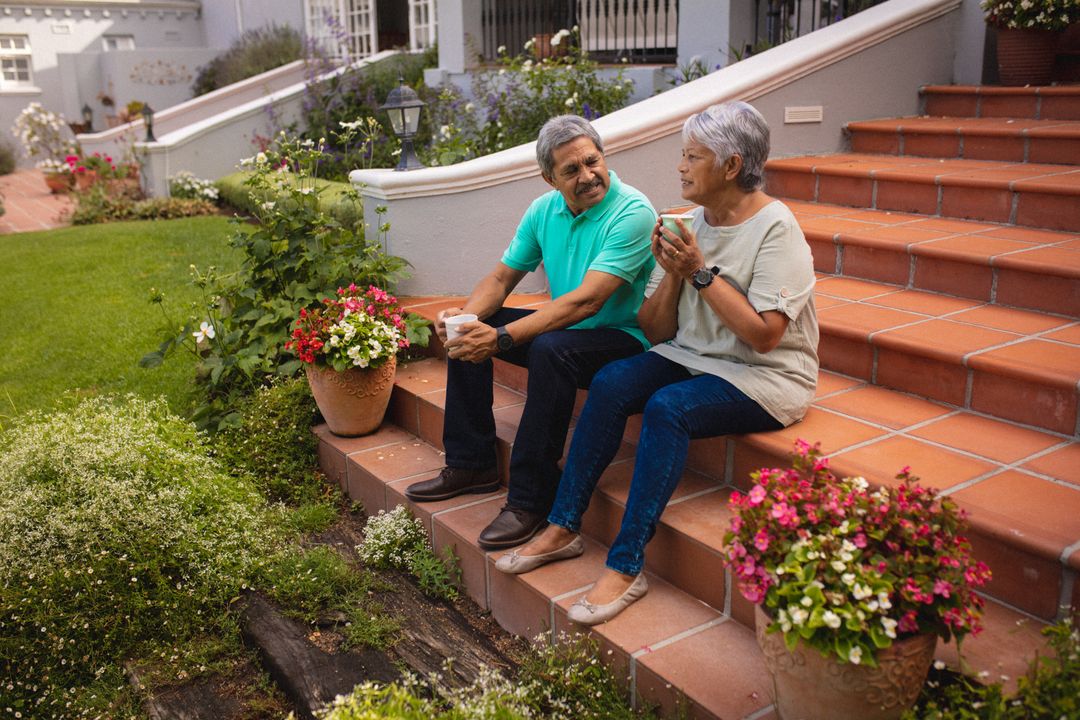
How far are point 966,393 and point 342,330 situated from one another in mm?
2259

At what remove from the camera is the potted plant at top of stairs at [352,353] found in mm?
3705

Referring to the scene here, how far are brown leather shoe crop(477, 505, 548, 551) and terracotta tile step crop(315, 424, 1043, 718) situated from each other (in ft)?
0.17

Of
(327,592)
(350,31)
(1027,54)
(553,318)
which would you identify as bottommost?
(327,592)

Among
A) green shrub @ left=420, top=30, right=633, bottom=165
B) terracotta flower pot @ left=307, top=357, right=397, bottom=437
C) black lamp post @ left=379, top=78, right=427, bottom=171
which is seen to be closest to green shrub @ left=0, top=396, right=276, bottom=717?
terracotta flower pot @ left=307, top=357, right=397, bottom=437

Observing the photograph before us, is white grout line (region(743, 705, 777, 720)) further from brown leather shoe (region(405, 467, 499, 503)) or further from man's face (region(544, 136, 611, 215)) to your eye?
man's face (region(544, 136, 611, 215))

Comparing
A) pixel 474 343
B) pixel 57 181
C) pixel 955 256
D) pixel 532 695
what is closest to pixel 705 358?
pixel 474 343

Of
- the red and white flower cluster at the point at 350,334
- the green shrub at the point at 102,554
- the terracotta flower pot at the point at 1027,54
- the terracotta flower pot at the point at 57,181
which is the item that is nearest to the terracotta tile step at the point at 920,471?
the red and white flower cluster at the point at 350,334

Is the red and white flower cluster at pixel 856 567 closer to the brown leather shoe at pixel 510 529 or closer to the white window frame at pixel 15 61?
the brown leather shoe at pixel 510 529

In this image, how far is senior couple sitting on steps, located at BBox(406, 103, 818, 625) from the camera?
2512 millimetres

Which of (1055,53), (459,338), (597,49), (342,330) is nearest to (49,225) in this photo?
(597,49)

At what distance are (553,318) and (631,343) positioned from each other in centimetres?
27

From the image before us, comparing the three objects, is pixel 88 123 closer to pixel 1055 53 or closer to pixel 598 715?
pixel 1055 53

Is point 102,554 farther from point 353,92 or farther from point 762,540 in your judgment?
point 353,92

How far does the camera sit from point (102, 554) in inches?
116
